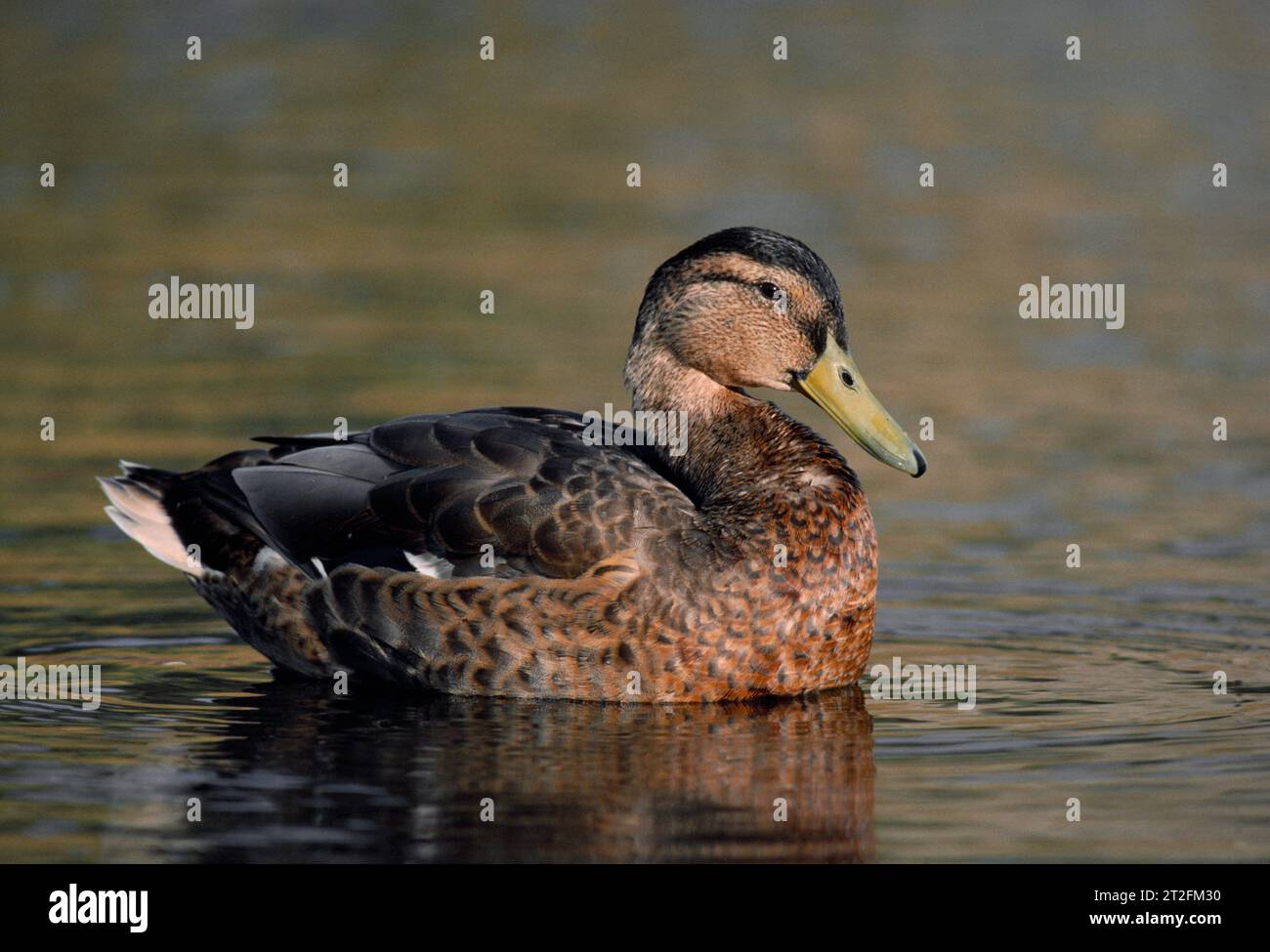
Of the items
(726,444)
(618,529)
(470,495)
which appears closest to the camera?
(618,529)

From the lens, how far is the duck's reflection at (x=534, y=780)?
761 centimetres

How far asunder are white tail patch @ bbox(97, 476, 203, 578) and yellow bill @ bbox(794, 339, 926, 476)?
317 centimetres

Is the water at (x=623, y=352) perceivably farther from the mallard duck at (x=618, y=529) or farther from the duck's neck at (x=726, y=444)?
the duck's neck at (x=726, y=444)

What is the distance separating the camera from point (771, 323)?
9.85 m

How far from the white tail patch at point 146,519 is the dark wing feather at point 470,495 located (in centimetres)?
58

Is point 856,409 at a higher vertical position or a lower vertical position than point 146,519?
higher

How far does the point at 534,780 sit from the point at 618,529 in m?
1.43

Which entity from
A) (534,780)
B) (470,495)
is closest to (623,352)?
(470,495)

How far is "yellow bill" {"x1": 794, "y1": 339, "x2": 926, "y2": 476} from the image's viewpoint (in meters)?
9.80

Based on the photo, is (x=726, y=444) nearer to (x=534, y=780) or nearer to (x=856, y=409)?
(x=856, y=409)

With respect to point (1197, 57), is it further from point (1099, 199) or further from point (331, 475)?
point (331, 475)

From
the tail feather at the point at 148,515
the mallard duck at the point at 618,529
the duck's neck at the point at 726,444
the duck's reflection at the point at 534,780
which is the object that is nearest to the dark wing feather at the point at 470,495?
the mallard duck at the point at 618,529

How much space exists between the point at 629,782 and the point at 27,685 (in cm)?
302

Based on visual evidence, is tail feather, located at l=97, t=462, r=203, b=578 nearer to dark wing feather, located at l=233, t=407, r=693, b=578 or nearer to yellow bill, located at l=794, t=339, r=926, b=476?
dark wing feather, located at l=233, t=407, r=693, b=578
